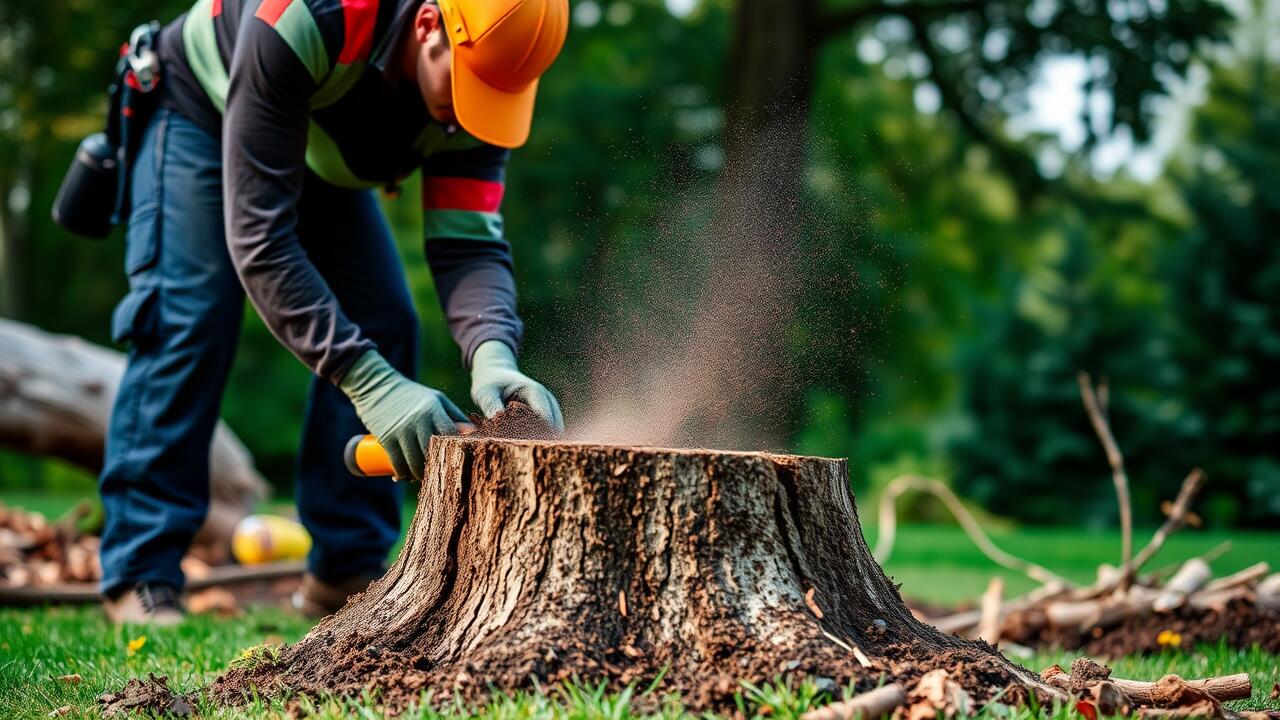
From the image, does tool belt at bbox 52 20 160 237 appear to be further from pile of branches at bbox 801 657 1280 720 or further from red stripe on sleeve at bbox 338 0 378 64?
pile of branches at bbox 801 657 1280 720

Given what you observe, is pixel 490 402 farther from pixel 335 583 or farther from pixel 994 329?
pixel 994 329

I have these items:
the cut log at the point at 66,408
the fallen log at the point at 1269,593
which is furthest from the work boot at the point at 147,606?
the fallen log at the point at 1269,593

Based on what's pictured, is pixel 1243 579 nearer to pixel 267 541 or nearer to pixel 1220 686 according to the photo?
pixel 1220 686

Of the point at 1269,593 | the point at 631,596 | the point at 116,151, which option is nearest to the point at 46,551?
the point at 116,151

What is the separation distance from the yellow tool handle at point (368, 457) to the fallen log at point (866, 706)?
4.00 ft

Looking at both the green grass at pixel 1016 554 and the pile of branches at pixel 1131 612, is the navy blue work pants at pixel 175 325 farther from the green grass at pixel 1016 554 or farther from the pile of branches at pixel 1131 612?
the green grass at pixel 1016 554

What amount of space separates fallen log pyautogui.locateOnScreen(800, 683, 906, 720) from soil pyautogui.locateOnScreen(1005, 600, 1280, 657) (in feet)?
6.85

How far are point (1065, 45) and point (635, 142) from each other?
525 centimetres

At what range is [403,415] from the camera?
98.8 inches

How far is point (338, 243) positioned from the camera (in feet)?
11.3

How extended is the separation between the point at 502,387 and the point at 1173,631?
7.58 ft

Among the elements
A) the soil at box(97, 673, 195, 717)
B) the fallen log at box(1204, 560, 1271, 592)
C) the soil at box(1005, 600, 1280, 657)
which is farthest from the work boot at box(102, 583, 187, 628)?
the fallen log at box(1204, 560, 1271, 592)

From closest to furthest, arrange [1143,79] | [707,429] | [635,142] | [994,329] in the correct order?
[707,429], [1143,79], [635,142], [994,329]

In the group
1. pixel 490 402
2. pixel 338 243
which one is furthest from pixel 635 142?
pixel 490 402
